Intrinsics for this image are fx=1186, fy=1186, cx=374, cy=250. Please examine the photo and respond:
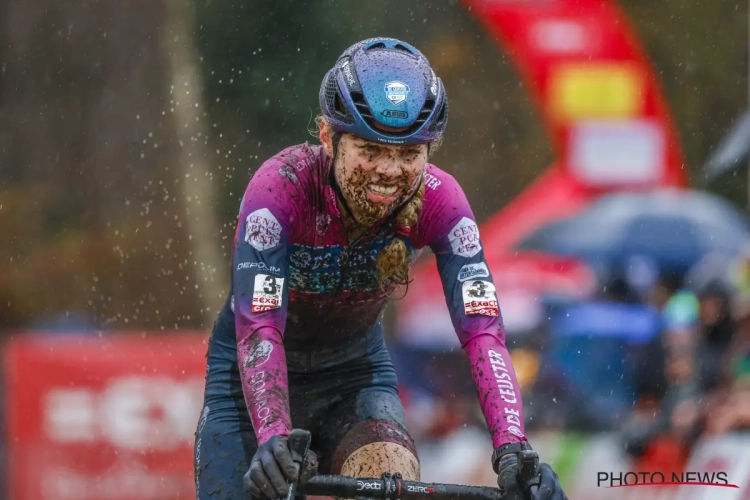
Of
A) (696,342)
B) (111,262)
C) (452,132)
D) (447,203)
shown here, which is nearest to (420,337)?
(696,342)

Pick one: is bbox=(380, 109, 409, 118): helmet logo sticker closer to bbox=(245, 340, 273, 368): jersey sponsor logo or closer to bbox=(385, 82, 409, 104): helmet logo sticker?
bbox=(385, 82, 409, 104): helmet logo sticker

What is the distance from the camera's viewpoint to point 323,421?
13.6 feet

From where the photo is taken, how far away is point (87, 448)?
26.4ft

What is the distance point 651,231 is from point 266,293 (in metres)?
6.06

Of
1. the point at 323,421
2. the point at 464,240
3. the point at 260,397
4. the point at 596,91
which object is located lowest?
the point at 323,421

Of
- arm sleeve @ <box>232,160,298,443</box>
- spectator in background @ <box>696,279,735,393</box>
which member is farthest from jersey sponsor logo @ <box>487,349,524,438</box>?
spectator in background @ <box>696,279,735,393</box>

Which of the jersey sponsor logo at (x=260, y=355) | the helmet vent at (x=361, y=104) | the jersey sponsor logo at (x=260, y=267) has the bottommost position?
the jersey sponsor logo at (x=260, y=355)

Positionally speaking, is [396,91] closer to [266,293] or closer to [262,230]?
[262,230]

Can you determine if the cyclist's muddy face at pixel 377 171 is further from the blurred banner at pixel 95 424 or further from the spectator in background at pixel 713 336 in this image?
the blurred banner at pixel 95 424

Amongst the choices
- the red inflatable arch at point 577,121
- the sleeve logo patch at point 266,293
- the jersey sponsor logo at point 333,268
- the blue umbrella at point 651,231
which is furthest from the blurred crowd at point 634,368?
the sleeve logo patch at point 266,293

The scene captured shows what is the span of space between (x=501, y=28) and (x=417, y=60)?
772 cm

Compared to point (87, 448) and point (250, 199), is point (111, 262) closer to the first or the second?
point (87, 448)

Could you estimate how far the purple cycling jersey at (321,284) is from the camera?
352 cm

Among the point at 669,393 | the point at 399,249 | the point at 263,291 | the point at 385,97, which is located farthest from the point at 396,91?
the point at 669,393
